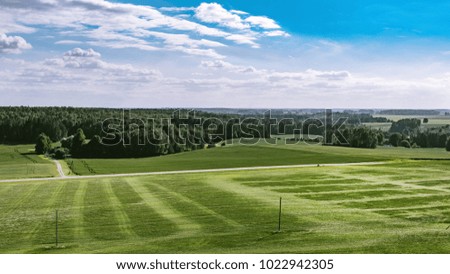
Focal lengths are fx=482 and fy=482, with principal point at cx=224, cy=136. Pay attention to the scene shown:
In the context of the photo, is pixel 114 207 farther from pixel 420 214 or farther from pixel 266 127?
pixel 266 127

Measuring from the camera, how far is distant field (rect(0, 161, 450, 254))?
20125 mm

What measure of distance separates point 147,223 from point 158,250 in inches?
306

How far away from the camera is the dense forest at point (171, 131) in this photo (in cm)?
8844

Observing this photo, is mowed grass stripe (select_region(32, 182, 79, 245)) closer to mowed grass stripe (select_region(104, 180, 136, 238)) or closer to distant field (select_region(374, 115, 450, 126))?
mowed grass stripe (select_region(104, 180, 136, 238))

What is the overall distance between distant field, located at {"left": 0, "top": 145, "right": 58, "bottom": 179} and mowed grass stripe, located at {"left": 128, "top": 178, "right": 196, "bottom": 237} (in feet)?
86.7

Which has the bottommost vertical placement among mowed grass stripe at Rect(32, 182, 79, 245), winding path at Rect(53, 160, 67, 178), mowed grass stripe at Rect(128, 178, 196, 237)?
winding path at Rect(53, 160, 67, 178)

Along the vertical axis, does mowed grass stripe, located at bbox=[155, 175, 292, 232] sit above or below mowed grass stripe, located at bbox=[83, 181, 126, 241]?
above

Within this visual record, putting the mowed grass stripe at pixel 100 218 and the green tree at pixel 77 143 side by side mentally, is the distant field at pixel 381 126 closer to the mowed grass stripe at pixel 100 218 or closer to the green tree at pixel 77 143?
the green tree at pixel 77 143

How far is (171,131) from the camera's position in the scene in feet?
313

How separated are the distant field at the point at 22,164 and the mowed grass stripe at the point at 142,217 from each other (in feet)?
74.3

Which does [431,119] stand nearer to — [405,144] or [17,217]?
[405,144]

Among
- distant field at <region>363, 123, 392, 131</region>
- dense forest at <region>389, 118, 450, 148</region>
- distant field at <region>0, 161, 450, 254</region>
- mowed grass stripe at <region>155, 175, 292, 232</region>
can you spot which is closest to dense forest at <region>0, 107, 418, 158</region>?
distant field at <region>363, 123, 392, 131</region>

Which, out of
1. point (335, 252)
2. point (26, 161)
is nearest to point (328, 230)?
point (335, 252)

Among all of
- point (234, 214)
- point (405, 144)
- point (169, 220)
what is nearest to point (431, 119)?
point (405, 144)
